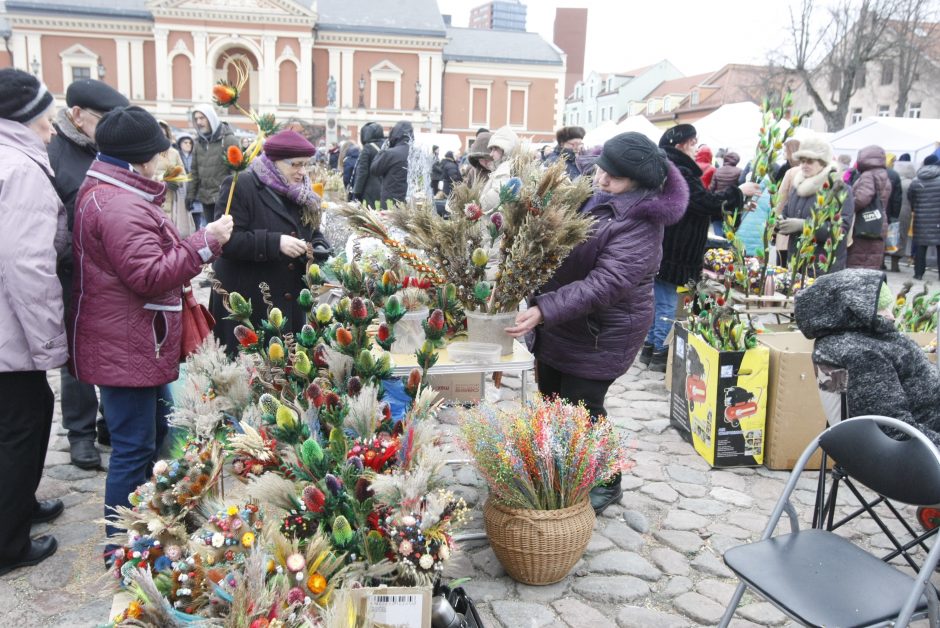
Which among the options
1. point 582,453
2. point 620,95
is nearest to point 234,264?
point 582,453

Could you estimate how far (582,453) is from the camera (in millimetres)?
2535

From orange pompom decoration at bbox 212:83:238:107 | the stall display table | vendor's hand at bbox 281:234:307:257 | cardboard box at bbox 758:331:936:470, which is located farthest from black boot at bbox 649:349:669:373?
orange pompom decoration at bbox 212:83:238:107

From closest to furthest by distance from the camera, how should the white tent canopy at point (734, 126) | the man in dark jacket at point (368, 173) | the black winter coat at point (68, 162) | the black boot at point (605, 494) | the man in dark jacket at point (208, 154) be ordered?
the black winter coat at point (68, 162) < the black boot at point (605, 494) < the man in dark jacket at point (208, 154) < the man in dark jacket at point (368, 173) < the white tent canopy at point (734, 126)

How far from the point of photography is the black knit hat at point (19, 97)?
256cm

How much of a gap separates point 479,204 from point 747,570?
1.59 m

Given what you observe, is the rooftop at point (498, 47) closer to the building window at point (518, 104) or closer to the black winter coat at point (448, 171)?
the building window at point (518, 104)

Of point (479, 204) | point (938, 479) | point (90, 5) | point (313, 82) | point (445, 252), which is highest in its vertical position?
point (90, 5)

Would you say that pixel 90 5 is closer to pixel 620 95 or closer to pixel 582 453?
pixel 620 95

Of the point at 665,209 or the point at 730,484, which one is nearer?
the point at 665,209

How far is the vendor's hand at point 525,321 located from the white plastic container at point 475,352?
0.09 m

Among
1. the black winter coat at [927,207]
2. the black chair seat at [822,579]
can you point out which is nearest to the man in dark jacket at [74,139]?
the black chair seat at [822,579]

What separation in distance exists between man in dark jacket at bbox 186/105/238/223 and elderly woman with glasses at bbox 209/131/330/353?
3.27m

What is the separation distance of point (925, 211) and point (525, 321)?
30.5 feet

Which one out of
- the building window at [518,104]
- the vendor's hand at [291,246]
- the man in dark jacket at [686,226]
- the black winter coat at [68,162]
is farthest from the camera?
the building window at [518,104]
